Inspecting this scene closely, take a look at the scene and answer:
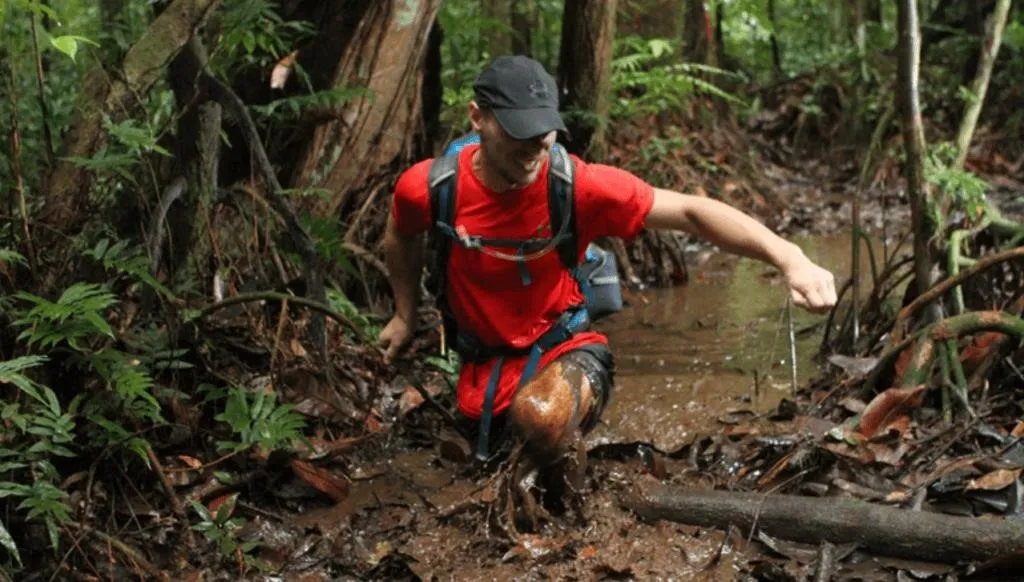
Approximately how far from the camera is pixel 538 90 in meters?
4.06

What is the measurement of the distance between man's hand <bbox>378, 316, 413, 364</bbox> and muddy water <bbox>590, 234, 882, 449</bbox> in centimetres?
108

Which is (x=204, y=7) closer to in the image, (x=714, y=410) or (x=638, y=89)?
(x=714, y=410)

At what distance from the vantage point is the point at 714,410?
5691 mm

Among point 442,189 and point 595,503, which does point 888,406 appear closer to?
point 595,503

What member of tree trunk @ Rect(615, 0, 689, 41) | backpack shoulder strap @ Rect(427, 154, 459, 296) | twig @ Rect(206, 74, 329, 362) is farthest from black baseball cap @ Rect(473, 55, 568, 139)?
tree trunk @ Rect(615, 0, 689, 41)

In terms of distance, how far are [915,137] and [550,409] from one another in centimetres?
253

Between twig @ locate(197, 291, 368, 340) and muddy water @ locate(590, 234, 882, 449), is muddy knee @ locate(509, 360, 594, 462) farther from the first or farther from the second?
muddy water @ locate(590, 234, 882, 449)

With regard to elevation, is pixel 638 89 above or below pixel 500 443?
above

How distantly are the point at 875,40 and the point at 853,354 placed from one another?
425 inches

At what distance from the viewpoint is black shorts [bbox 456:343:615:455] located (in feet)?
14.7

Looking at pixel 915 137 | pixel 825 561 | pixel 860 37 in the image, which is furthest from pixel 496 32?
pixel 825 561

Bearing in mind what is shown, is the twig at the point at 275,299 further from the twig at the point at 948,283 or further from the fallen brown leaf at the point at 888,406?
the twig at the point at 948,283

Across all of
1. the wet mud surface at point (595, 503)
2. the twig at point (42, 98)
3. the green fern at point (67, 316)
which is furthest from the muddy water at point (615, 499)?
the twig at point (42, 98)

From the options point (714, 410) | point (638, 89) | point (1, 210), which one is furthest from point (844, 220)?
point (1, 210)
